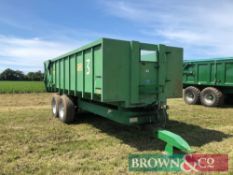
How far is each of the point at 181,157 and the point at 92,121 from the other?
4.43m

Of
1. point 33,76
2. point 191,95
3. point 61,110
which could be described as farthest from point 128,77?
point 33,76

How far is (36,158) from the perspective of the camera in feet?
17.7

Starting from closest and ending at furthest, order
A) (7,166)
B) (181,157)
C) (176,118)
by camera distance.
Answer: (7,166), (181,157), (176,118)

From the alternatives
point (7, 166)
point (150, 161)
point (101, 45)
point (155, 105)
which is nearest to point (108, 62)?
point (101, 45)

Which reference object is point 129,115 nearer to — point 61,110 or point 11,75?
point 61,110

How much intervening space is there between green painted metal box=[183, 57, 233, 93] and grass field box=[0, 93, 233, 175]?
3.75 m

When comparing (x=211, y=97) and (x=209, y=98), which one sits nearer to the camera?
(x=211, y=97)

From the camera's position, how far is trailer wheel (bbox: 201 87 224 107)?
13203mm

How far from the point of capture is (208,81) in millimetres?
13828

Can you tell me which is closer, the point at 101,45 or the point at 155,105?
the point at 101,45

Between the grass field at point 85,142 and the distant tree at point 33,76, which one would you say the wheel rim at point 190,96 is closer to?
the grass field at point 85,142

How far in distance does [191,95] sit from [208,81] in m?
1.34

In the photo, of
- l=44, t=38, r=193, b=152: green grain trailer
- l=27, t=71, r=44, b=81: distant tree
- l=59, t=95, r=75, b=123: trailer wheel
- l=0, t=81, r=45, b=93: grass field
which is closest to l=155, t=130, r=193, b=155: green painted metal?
l=44, t=38, r=193, b=152: green grain trailer

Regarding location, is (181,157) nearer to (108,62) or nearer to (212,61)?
(108,62)
